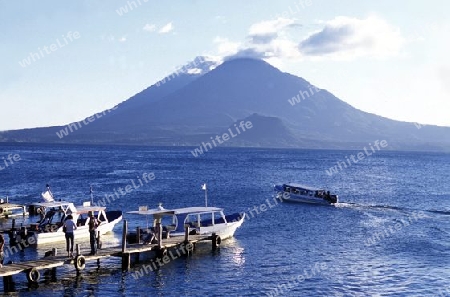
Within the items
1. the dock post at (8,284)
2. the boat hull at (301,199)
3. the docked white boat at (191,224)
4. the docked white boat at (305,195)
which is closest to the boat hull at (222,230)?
the docked white boat at (191,224)

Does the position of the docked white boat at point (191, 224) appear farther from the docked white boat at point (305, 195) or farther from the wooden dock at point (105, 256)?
the docked white boat at point (305, 195)

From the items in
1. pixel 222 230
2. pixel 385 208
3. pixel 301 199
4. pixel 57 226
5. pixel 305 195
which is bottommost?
pixel 385 208

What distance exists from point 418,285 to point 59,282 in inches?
883

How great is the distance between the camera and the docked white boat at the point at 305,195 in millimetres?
76500

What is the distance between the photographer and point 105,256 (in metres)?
36.4

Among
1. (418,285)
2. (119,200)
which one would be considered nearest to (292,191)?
(119,200)

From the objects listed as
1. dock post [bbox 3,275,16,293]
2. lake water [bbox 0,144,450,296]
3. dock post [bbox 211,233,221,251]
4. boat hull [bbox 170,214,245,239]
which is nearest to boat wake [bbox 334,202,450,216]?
lake water [bbox 0,144,450,296]

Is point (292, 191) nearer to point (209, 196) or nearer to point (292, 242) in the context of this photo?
point (209, 196)

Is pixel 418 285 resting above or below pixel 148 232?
below

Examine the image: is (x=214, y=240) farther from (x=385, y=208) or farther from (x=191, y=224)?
(x=385, y=208)

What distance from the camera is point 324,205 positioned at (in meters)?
76.0

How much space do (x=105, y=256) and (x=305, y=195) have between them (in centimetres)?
4688

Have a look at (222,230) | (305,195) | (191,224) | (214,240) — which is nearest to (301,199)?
(305,195)

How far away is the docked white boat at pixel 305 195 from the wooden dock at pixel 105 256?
33.7m
